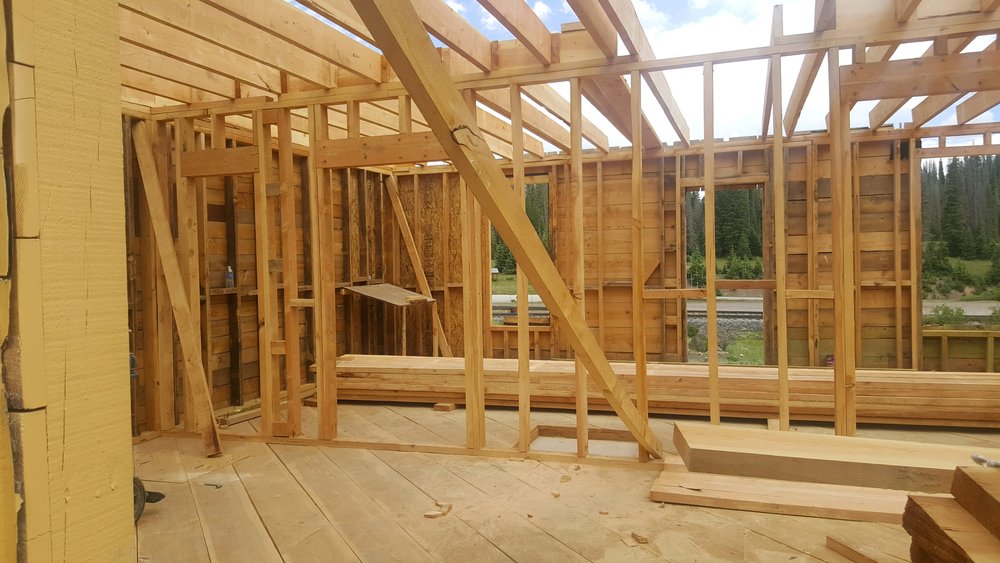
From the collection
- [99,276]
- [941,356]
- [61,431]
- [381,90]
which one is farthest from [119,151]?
[941,356]

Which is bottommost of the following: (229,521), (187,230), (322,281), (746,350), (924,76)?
(746,350)

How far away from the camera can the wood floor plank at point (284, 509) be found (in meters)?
3.09

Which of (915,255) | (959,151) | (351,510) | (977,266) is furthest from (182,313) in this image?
(977,266)

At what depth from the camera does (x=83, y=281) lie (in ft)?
2.28

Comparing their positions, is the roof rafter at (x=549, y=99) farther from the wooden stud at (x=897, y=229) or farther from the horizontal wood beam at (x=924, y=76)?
the wooden stud at (x=897, y=229)

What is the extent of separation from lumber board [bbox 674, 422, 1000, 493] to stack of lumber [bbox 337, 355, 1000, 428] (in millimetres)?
3476

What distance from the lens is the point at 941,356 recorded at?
7.76 meters

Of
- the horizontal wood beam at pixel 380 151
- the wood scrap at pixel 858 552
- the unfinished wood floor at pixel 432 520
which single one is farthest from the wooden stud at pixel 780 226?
the horizontal wood beam at pixel 380 151

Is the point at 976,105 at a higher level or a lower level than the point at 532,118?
higher

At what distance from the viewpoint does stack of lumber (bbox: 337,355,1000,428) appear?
503 cm

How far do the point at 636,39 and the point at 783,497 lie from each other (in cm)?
303

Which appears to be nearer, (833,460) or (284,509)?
(833,460)

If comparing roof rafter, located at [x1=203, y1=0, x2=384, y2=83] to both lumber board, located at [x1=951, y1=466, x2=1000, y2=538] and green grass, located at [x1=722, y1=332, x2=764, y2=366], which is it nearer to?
lumber board, located at [x1=951, y1=466, x2=1000, y2=538]

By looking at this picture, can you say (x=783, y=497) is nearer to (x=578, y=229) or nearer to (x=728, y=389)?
(x=728, y=389)
